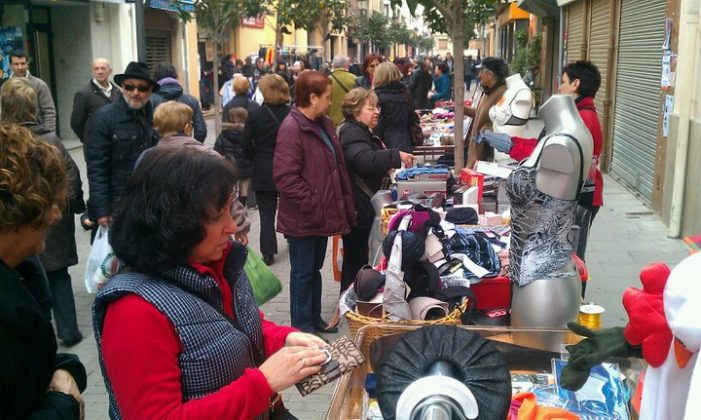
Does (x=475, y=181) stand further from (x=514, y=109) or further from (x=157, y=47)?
(x=157, y=47)

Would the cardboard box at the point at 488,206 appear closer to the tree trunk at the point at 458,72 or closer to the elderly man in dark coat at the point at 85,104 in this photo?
the tree trunk at the point at 458,72

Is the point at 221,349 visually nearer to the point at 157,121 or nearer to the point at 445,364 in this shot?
the point at 445,364

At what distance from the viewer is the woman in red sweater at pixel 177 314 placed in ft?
5.64

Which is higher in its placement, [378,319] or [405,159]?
[405,159]

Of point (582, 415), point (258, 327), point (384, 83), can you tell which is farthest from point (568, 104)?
point (384, 83)

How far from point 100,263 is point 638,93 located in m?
7.89

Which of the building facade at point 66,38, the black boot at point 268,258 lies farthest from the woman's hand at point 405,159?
the building facade at point 66,38

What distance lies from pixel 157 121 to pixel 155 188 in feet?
10.2

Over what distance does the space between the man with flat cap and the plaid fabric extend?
3432 millimetres

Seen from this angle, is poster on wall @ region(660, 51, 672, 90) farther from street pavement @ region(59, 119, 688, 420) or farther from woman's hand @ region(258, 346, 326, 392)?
woman's hand @ region(258, 346, 326, 392)

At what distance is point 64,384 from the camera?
1.85 metres

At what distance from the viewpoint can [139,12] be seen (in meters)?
9.55

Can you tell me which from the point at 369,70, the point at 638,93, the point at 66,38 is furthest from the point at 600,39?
the point at 66,38

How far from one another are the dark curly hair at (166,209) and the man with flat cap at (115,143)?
11.1ft
